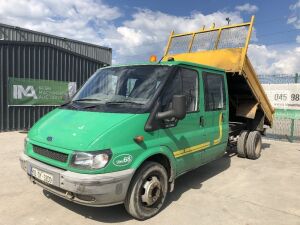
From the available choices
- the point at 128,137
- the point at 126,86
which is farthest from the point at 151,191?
the point at 126,86

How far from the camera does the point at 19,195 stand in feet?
16.4

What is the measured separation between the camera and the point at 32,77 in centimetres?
1334

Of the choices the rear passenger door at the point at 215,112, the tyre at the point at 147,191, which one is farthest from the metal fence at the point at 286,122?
the tyre at the point at 147,191

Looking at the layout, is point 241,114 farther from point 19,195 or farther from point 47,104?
point 47,104

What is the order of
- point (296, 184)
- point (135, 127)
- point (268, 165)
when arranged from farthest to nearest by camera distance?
1. point (268, 165)
2. point (296, 184)
3. point (135, 127)

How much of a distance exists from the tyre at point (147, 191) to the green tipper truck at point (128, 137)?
1 cm

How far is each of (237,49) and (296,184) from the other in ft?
10.6

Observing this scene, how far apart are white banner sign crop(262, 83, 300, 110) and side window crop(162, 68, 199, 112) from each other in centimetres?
812

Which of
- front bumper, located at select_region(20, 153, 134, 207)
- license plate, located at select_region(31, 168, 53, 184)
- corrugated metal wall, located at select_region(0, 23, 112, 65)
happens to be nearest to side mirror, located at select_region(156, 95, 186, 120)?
front bumper, located at select_region(20, 153, 134, 207)

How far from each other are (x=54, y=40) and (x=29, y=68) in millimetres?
7472

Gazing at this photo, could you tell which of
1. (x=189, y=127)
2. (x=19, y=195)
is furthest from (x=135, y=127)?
(x=19, y=195)

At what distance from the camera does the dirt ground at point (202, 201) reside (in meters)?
4.23

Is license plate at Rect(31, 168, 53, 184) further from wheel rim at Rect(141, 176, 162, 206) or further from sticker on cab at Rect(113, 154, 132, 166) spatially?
wheel rim at Rect(141, 176, 162, 206)

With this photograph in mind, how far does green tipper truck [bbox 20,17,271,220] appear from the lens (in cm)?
360
